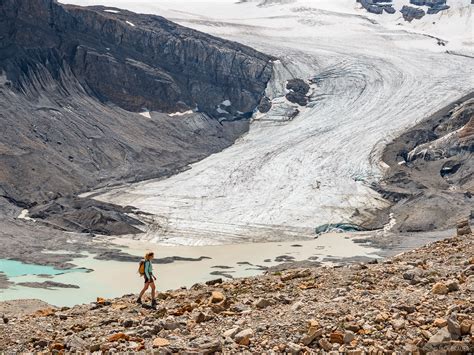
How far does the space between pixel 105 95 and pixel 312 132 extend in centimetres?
2114

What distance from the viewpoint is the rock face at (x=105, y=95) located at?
2019 inches

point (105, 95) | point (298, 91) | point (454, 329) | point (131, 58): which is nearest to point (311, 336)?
point (454, 329)

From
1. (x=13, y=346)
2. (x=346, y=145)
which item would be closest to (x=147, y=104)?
(x=346, y=145)

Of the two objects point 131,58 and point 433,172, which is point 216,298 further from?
point 131,58

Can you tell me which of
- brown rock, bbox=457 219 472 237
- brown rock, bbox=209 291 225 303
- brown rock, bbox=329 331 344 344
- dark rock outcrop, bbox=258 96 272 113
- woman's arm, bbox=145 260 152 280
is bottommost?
dark rock outcrop, bbox=258 96 272 113

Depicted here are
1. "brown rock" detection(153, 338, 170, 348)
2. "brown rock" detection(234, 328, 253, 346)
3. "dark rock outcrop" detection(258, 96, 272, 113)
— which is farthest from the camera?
"dark rock outcrop" detection(258, 96, 272, 113)

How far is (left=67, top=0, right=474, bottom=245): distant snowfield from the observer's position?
43.8 meters

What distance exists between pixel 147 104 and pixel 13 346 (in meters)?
60.4

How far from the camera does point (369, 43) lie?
8425cm

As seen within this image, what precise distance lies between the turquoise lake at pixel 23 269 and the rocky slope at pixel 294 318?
20.5 metres

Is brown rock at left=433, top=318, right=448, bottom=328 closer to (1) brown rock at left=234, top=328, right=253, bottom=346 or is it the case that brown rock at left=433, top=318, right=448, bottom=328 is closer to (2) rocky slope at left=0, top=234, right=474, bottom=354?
(2) rocky slope at left=0, top=234, right=474, bottom=354

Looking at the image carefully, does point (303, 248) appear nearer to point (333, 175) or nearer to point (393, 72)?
point (333, 175)

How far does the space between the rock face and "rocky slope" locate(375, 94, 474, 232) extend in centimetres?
1718

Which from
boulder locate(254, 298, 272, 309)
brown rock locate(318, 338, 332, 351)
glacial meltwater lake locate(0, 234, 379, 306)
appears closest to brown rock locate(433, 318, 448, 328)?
brown rock locate(318, 338, 332, 351)
